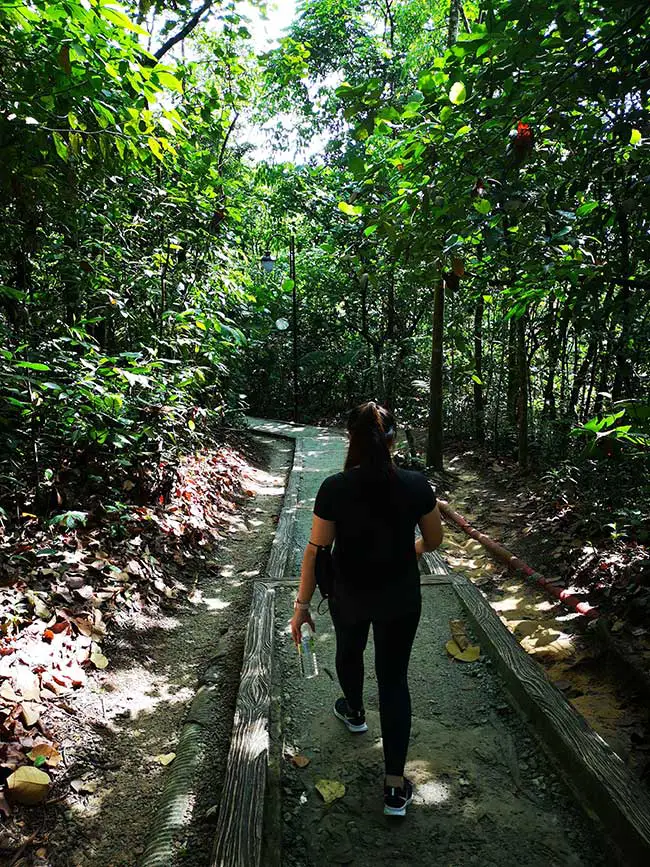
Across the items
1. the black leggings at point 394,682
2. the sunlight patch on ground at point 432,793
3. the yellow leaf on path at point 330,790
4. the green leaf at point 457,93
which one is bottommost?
the yellow leaf on path at point 330,790

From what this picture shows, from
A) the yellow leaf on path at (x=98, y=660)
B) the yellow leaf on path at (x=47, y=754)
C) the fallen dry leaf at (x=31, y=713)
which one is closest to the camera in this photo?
the yellow leaf on path at (x=47, y=754)

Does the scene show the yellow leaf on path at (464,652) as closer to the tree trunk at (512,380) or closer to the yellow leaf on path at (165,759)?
the yellow leaf on path at (165,759)

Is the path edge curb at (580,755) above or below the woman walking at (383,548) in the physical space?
below

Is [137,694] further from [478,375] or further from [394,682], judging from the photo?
[478,375]

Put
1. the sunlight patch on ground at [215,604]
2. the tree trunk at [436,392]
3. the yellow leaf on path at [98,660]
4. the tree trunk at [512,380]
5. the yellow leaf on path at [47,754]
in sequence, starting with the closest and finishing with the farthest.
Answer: the yellow leaf on path at [47,754]
the yellow leaf on path at [98,660]
the sunlight patch on ground at [215,604]
the tree trunk at [436,392]
the tree trunk at [512,380]

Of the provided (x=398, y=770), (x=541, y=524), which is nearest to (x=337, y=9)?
(x=541, y=524)

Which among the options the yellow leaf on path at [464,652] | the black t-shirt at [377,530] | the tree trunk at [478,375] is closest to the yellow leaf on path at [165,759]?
the black t-shirt at [377,530]

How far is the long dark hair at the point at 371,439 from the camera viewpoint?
2195 millimetres

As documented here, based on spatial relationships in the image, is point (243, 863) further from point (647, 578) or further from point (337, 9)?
point (337, 9)

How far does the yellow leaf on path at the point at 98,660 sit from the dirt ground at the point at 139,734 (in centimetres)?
6

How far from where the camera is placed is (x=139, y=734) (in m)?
3.13

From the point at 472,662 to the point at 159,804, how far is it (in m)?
1.99

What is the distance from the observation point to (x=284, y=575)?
5.04 meters

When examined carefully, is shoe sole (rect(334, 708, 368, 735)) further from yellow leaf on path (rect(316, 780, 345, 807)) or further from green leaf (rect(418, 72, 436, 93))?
green leaf (rect(418, 72, 436, 93))
